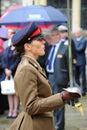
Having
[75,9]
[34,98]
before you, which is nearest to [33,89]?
[34,98]

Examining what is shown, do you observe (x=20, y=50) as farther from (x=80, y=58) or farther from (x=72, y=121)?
(x=80, y=58)

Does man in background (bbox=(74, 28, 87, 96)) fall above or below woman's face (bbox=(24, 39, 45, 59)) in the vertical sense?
below

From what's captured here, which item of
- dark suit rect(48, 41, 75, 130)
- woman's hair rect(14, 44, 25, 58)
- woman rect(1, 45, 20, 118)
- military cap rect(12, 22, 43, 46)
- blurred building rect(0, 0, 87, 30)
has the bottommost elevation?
blurred building rect(0, 0, 87, 30)

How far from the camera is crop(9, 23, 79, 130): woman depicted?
3.59m

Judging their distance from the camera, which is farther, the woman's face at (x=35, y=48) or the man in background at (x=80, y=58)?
the man in background at (x=80, y=58)

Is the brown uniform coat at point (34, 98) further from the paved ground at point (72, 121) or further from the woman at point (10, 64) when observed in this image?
the woman at point (10, 64)

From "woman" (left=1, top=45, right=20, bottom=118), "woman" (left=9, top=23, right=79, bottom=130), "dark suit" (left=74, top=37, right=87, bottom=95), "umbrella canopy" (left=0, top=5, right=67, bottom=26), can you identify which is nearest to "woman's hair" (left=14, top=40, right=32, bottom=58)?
"woman" (left=9, top=23, right=79, bottom=130)

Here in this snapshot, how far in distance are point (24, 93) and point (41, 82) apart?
0.18 m

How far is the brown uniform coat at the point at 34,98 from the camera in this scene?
3590 mm

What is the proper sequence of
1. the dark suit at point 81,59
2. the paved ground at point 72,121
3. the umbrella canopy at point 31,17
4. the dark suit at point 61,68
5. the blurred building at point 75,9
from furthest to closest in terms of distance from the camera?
1. the blurred building at point 75,9
2. the dark suit at point 81,59
3. the umbrella canopy at point 31,17
4. the paved ground at point 72,121
5. the dark suit at point 61,68

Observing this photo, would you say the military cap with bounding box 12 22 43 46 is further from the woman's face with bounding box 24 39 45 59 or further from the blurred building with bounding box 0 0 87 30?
the blurred building with bounding box 0 0 87 30

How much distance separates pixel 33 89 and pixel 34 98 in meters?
0.07

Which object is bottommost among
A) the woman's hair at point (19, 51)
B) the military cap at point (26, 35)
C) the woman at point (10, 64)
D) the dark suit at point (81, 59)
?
the dark suit at point (81, 59)

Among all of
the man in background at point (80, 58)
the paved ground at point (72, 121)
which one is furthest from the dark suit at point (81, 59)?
the paved ground at point (72, 121)
